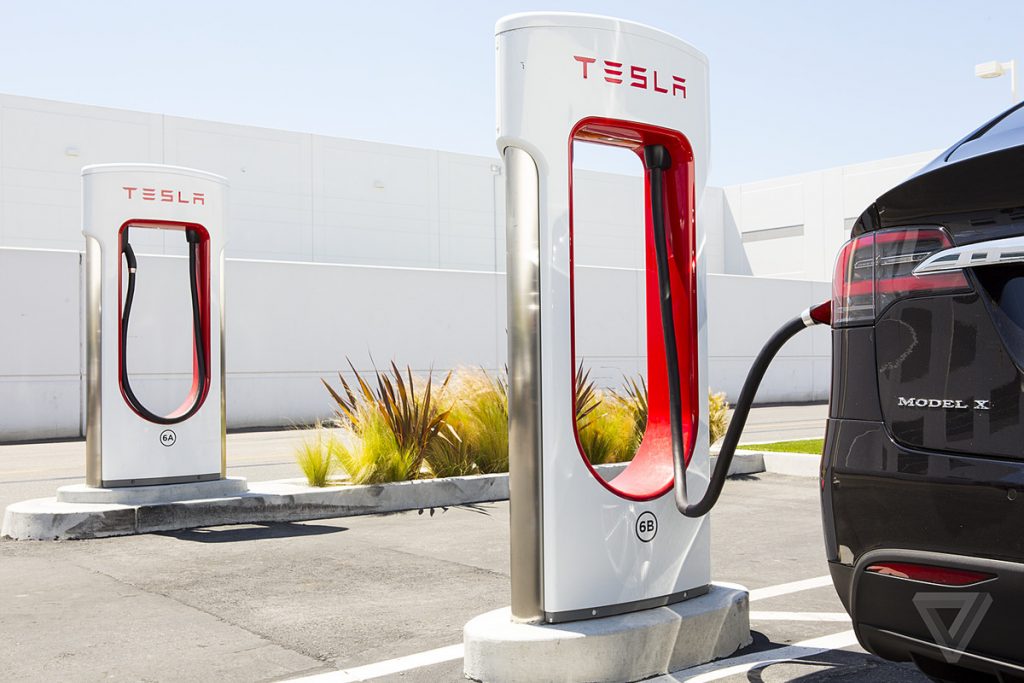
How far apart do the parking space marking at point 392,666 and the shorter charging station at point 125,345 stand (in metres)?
4.31

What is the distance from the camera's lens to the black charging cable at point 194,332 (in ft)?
27.2

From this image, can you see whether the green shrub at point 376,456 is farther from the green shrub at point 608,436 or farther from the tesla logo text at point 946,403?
the tesla logo text at point 946,403

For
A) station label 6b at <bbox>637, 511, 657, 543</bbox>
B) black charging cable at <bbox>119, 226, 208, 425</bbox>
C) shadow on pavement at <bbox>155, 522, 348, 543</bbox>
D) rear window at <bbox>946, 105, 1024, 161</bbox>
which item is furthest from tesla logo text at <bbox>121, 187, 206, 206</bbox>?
rear window at <bbox>946, 105, 1024, 161</bbox>

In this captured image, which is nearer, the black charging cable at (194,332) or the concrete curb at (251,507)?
the concrete curb at (251,507)

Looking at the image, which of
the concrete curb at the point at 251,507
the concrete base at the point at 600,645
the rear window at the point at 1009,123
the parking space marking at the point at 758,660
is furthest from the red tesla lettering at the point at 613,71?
the concrete curb at the point at 251,507

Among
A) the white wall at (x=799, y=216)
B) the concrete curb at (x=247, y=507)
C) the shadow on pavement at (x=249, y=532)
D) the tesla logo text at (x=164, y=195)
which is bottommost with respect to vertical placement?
the shadow on pavement at (x=249, y=532)

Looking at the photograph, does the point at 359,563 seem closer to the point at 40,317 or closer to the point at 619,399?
the point at 619,399

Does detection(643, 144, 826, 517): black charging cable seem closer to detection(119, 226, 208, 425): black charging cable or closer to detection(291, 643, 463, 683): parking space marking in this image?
detection(291, 643, 463, 683): parking space marking

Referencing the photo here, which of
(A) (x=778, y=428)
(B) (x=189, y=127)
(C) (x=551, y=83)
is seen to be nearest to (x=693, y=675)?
(C) (x=551, y=83)

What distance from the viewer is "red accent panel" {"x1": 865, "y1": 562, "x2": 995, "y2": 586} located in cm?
254

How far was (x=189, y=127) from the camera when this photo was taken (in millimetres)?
32719

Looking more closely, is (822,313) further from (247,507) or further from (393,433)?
(393,433)

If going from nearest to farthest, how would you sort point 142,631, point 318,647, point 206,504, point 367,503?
1. point 318,647
2. point 142,631
3. point 206,504
4. point 367,503

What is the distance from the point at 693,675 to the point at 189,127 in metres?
31.4
